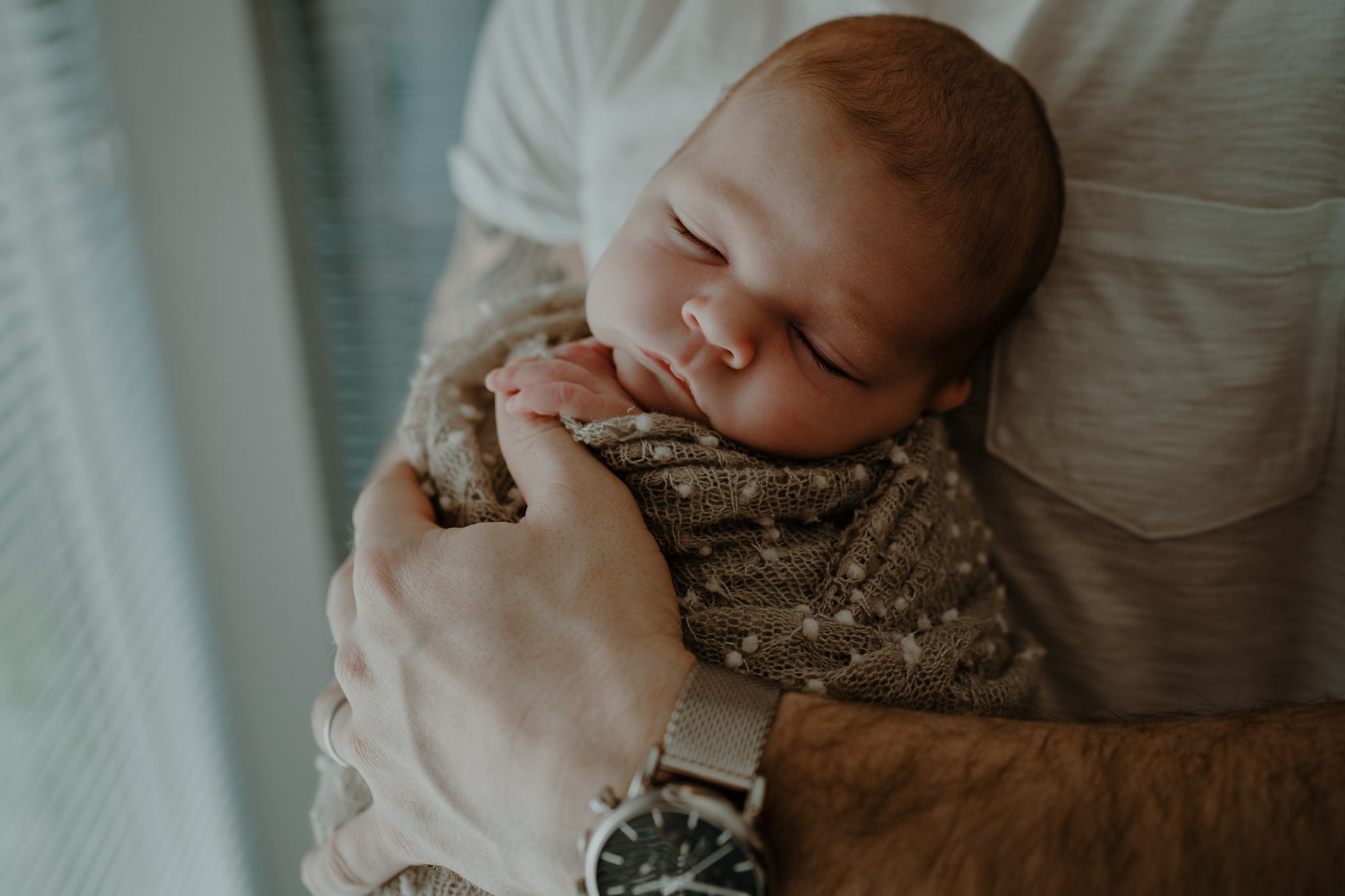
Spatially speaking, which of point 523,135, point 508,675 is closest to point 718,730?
point 508,675

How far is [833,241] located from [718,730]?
47cm

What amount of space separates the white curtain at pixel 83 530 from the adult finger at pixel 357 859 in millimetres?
662

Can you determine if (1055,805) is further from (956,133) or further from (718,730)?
(956,133)

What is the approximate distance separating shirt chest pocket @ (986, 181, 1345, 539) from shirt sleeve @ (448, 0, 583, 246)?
751 millimetres

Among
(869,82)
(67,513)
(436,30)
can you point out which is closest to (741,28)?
(869,82)

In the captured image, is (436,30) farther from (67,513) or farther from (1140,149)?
(1140,149)

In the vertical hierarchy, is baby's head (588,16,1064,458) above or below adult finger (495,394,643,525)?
above

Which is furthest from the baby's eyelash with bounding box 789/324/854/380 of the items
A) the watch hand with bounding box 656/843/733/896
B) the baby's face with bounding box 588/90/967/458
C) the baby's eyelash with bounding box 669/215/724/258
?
the watch hand with bounding box 656/843/733/896

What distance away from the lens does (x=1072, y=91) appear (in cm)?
91

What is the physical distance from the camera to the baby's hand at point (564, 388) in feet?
2.53

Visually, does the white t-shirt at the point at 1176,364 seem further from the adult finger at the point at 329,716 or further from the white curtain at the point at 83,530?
the white curtain at the point at 83,530

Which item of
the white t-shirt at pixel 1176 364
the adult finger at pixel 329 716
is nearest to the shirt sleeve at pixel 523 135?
the white t-shirt at pixel 1176 364

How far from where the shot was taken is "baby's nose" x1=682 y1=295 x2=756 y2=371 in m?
0.74

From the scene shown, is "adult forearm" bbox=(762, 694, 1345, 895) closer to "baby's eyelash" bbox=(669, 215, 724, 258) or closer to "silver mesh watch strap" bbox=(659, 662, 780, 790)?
"silver mesh watch strap" bbox=(659, 662, 780, 790)
